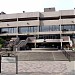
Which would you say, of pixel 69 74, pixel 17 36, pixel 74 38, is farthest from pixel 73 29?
pixel 69 74

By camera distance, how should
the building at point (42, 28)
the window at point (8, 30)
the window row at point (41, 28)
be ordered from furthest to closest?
the window at point (8, 30) < the window row at point (41, 28) < the building at point (42, 28)

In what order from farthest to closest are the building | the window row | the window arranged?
the window → the window row → the building

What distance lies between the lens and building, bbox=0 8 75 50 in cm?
5097

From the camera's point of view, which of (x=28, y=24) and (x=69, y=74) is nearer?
(x=69, y=74)

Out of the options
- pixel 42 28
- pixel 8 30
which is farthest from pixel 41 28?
pixel 8 30

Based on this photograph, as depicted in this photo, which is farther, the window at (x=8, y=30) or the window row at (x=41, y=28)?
the window at (x=8, y=30)

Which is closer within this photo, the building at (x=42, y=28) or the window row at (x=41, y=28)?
the building at (x=42, y=28)

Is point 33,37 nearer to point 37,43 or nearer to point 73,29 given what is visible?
point 37,43

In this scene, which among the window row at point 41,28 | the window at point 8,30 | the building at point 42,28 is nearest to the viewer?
the building at point 42,28

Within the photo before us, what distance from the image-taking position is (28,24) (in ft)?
176

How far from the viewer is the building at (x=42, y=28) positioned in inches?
2007

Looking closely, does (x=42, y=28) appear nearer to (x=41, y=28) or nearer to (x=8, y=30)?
(x=41, y=28)

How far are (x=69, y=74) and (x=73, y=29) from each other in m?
39.7

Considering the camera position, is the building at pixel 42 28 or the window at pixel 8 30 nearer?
the building at pixel 42 28
